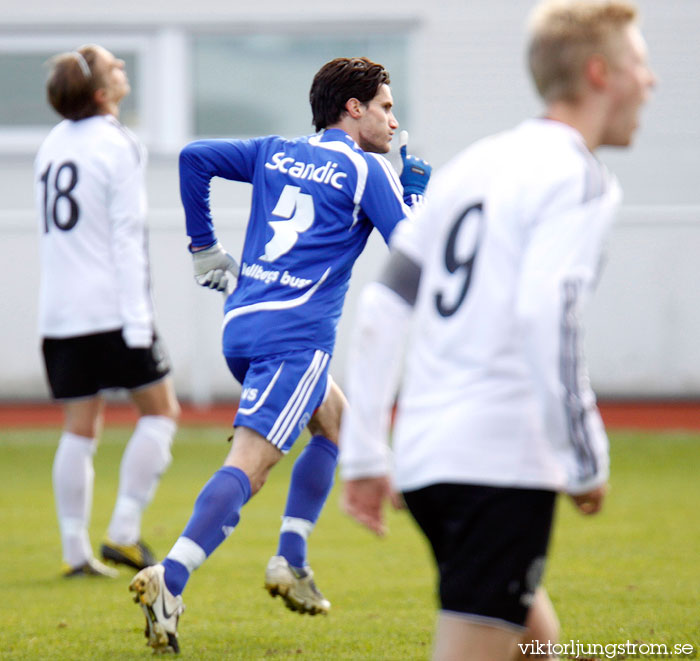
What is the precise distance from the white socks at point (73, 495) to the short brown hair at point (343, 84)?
7.30 ft

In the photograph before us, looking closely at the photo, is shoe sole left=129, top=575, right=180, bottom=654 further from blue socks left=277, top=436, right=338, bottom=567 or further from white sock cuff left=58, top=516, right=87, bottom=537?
white sock cuff left=58, top=516, right=87, bottom=537

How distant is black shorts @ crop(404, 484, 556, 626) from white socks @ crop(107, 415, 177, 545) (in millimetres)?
3300

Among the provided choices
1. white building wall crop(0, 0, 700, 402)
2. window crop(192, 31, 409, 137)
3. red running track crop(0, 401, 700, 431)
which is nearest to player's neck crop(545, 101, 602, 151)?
red running track crop(0, 401, 700, 431)

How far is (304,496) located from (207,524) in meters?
0.59

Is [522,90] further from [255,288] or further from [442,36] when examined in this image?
[255,288]

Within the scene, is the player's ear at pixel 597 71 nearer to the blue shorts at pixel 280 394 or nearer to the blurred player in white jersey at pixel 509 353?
the blurred player in white jersey at pixel 509 353

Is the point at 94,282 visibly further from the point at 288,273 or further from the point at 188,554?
the point at 188,554

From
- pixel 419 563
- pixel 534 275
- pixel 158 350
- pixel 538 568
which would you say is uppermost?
pixel 534 275

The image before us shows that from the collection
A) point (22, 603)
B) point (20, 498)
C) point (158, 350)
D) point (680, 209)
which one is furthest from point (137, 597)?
point (680, 209)

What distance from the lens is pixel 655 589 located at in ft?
15.9

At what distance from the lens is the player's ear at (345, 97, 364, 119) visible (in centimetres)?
391

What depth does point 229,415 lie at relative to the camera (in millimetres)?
12922

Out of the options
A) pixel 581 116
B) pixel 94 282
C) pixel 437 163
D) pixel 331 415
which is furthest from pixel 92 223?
pixel 437 163

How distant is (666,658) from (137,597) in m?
1.63
